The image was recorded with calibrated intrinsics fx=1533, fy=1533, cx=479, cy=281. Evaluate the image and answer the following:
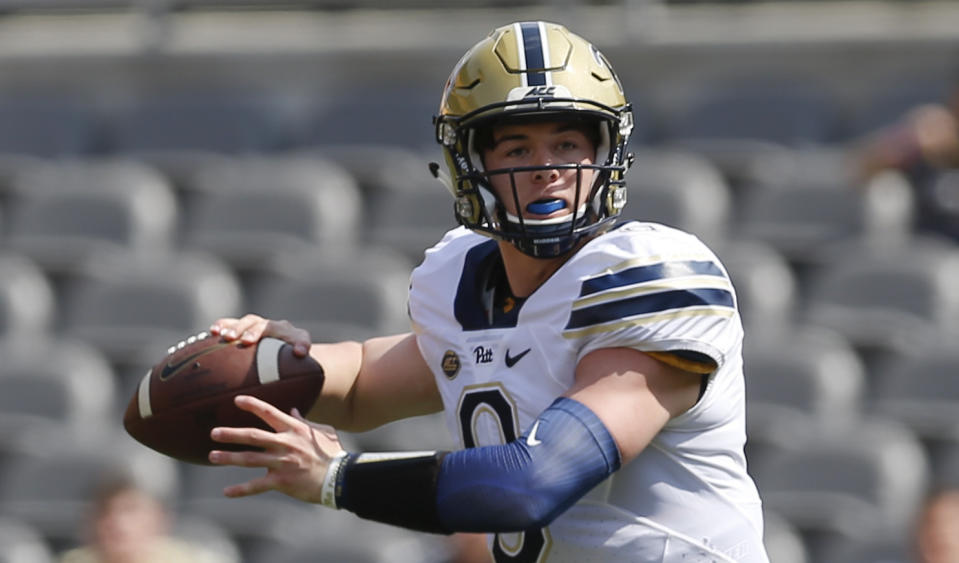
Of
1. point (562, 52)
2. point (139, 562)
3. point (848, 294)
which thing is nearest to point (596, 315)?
point (562, 52)

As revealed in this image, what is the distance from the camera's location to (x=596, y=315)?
2.29 m

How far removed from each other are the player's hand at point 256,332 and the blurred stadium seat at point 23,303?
12.1 ft

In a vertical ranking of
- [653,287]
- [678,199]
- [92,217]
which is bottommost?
[92,217]

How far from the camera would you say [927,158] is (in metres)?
5.66

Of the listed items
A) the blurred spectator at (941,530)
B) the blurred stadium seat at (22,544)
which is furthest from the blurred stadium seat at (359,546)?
the blurred spectator at (941,530)

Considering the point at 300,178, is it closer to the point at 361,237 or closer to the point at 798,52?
the point at 361,237

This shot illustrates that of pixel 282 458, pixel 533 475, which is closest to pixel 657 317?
pixel 533 475

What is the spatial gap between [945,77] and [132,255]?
3490 mm

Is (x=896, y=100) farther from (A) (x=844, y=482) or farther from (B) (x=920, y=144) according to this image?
(A) (x=844, y=482)

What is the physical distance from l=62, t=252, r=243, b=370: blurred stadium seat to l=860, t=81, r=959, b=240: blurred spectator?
8.34ft

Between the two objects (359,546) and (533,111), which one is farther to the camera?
(359,546)

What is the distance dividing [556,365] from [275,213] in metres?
4.11

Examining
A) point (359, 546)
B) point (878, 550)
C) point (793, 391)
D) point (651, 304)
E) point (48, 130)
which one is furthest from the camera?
point (48, 130)

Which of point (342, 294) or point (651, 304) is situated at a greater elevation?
point (651, 304)
